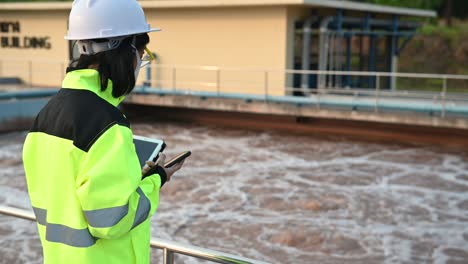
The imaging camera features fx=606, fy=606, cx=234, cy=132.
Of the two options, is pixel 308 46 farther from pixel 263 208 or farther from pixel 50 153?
pixel 50 153

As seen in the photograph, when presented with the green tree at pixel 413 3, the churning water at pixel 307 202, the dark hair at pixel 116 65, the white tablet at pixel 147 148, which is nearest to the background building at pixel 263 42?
the churning water at pixel 307 202

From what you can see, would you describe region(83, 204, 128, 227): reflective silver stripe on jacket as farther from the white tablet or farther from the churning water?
the churning water

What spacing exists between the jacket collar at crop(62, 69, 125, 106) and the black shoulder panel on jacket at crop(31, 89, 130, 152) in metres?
0.02

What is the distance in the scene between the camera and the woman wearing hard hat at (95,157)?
153cm

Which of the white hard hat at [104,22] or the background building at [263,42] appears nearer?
the white hard hat at [104,22]

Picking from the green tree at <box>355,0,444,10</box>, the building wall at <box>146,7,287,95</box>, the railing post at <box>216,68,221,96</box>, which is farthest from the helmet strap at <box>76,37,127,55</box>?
the green tree at <box>355,0,444,10</box>

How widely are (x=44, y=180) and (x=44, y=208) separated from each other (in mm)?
95

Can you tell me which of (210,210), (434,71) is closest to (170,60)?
(210,210)

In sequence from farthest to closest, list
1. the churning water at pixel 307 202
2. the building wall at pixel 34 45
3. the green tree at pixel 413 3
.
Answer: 1. the green tree at pixel 413 3
2. the building wall at pixel 34 45
3. the churning water at pixel 307 202

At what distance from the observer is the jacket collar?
5.38ft

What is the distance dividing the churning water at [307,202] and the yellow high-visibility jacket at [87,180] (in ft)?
16.8

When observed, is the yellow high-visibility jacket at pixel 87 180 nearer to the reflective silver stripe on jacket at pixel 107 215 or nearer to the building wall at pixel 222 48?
the reflective silver stripe on jacket at pixel 107 215

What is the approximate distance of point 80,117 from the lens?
1575mm

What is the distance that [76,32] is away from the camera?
1716 mm
